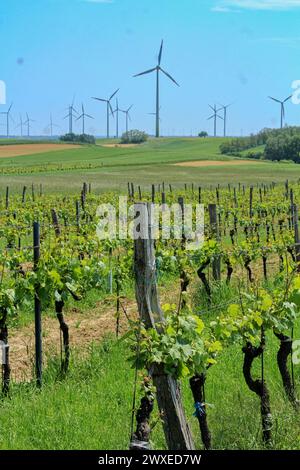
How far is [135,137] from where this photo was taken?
484 feet

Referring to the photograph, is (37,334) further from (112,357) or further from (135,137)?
(135,137)

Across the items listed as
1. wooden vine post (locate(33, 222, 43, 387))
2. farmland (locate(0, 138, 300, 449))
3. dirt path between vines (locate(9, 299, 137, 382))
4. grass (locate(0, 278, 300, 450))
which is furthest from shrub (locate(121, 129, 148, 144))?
grass (locate(0, 278, 300, 450))

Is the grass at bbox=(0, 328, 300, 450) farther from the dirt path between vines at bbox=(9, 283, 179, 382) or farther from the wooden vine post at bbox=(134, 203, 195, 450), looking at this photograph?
the dirt path between vines at bbox=(9, 283, 179, 382)

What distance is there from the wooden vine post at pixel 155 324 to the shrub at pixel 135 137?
142 metres

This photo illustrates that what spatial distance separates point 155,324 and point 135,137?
144679mm

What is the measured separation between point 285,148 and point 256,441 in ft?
304

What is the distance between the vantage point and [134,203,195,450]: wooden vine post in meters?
4.47

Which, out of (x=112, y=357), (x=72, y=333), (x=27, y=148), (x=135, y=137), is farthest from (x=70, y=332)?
(x=135, y=137)

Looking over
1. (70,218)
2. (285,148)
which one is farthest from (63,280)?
(285,148)

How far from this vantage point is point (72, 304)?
35.4 ft

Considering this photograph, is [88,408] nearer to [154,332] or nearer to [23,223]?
[154,332]

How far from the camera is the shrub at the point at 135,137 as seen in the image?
479 feet

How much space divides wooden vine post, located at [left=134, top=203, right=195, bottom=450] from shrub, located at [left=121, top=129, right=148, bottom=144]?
142 m

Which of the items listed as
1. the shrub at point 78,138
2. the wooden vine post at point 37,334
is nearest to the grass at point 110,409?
the wooden vine post at point 37,334
